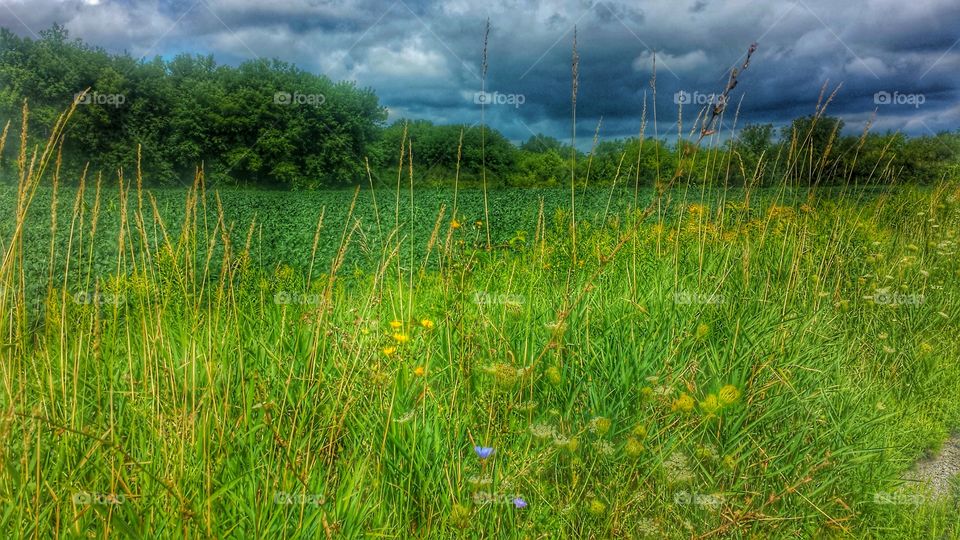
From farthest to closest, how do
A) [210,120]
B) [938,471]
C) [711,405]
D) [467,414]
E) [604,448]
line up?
[210,120]
[938,471]
[467,414]
[604,448]
[711,405]

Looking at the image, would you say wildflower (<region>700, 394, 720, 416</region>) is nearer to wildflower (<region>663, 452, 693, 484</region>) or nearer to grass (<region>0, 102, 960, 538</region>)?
grass (<region>0, 102, 960, 538</region>)

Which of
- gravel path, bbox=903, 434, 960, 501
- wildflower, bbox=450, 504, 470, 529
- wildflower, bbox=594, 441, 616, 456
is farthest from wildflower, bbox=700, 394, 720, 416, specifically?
gravel path, bbox=903, 434, 960, 501

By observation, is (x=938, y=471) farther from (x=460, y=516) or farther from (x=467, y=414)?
(x=460, y=516)

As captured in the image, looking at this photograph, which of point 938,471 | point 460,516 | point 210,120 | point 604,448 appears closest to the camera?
point 460,516

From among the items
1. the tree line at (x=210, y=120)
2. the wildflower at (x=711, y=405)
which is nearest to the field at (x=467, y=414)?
the wildflower at (x=711, y=405)

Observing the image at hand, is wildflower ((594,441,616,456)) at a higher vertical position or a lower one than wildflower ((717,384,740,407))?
lower

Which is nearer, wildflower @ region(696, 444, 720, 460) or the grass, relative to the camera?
the grass

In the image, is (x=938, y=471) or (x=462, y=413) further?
(x=938, y=471)

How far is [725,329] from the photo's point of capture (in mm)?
3549

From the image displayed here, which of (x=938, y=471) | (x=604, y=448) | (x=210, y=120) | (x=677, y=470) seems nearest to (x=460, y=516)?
(x=604, y=448)

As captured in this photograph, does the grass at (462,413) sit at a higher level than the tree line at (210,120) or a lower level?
lower

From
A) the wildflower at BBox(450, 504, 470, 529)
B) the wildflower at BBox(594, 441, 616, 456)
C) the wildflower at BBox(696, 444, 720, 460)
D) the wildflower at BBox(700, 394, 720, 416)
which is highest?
the wildflower at BBox(700, 394, 720, 416)

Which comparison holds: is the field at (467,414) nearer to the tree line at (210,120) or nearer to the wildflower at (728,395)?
the wildflower at (728,395)

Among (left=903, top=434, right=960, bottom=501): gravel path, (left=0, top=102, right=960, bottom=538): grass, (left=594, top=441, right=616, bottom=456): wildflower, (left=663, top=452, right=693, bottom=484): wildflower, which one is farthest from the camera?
(left=903, top=434, right=960, bottom=501): gravel path
